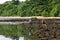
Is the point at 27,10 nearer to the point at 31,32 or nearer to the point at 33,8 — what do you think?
the point at 33,8

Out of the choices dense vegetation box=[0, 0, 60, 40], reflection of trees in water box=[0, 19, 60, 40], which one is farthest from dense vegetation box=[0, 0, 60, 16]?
reflection of trees in water box=[0, 19, 60, 40]

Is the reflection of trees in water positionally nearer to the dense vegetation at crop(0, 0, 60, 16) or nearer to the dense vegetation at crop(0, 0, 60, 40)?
the dense vegetation at crop(0, 0, 60, 40)

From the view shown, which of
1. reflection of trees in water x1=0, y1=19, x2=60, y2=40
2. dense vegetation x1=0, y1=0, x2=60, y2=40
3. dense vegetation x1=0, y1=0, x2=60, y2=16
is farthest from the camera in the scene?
dense vegetation x1=0, y1=0, x2=60, y2=16

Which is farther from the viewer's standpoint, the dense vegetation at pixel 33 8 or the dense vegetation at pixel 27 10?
the dense vegetation at pixel 33 8

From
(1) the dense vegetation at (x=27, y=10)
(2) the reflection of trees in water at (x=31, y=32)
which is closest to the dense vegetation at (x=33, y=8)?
(1) the dense vegetation at (x=27, y=10)

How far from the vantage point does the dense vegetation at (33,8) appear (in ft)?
107

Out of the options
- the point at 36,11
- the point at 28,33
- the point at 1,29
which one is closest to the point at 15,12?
the point at 36,11

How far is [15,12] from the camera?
113 feet

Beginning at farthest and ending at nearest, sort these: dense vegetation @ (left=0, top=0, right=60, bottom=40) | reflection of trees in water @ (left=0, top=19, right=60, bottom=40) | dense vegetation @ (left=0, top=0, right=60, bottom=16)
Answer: dense vegetation @ (left=0, top=0, right=60, bottom=16)
dense vegetation @ (left=0, top=0, right=60, bottom=40)
reflection of trees in water @ (left=0, top=19, right=60, bottom=40)

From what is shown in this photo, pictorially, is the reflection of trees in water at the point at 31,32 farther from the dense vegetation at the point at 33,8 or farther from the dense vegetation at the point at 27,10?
the dense vegetation at the point at 33,8

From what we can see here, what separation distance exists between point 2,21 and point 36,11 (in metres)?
5.85

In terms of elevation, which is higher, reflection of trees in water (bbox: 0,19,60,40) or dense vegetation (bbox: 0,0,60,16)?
reflection of trees in water (bbox: 0,19,60,40)

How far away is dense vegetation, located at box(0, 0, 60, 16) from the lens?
32.6 metres

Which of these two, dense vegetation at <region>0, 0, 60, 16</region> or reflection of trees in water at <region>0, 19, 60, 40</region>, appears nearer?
reflection of trees in water at <region>0, 19, 60, 40</region>
